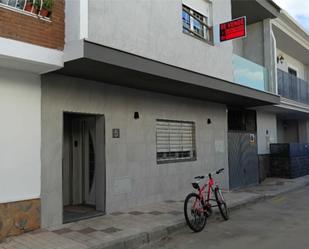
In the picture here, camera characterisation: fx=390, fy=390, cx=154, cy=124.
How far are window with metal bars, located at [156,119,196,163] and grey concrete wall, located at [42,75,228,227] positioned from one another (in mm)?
183

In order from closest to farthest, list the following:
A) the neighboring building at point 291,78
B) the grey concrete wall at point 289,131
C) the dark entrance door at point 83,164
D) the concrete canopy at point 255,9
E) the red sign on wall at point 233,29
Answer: the dark entrance door at point 83,164
the red sign on wall at point 233,29
the concrete canopy at point 255,9
the neighboring building at point 291,78
the grey concrete wall at point 289,131

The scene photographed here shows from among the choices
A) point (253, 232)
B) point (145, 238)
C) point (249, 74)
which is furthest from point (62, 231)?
point (249, 74)

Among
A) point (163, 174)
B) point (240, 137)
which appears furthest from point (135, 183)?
point (240, 137)

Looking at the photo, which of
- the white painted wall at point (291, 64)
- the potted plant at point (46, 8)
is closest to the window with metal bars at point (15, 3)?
the potted plant at point (46, 8)

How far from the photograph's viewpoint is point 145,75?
839cm

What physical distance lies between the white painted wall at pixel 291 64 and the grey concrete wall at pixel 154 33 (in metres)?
9.92

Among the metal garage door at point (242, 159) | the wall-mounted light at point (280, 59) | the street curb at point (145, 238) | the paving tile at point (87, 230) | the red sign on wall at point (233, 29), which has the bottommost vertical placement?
the street curb at point (145, 238)

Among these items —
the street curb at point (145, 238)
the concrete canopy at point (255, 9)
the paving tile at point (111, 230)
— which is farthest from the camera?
the concrete canopy at point (255, 9)

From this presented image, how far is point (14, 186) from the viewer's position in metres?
7.02

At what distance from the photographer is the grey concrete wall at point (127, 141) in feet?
25.2

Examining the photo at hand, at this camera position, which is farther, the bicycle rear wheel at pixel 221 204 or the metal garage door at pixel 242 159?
the metal garage door at pixel 242 159

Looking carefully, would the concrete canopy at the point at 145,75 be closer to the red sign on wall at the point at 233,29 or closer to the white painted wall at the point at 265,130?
the red sign on wall at the point at 233,29

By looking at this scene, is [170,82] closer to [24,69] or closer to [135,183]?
[135,183]

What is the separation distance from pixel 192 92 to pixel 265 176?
8.17m
